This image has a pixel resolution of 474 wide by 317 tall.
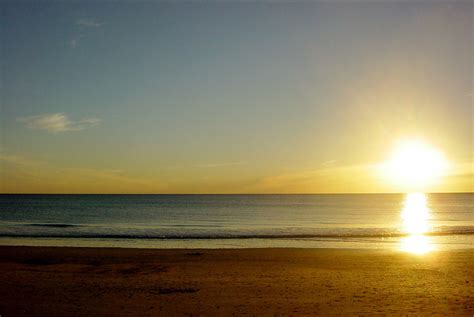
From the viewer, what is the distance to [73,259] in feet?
66.7

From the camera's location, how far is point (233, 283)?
579 inches

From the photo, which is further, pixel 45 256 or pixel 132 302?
pixel 45 256

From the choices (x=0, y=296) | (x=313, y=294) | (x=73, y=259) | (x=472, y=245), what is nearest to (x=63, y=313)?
(x=0, y=296)

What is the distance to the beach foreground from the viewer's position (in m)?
11.6

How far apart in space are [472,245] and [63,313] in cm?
2576

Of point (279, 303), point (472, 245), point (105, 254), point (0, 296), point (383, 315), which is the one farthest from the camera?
point (472, 245)

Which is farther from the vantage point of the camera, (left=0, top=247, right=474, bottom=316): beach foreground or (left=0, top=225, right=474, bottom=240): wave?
(left=0, top=225, right=474, bottom=240): wave

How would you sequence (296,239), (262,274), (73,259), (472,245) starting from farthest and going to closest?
1. (296,239)
2. (472,245)
3. (73,259)
4. (262,274)

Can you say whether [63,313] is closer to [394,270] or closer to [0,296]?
[0,296]

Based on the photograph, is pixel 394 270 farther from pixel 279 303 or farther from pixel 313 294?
pixel 279 303

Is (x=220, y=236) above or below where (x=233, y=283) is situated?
below

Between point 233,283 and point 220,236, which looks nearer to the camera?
point 233,283

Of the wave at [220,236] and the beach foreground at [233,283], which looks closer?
the beach foreground at [233,283]

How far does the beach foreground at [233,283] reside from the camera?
38.0ft
